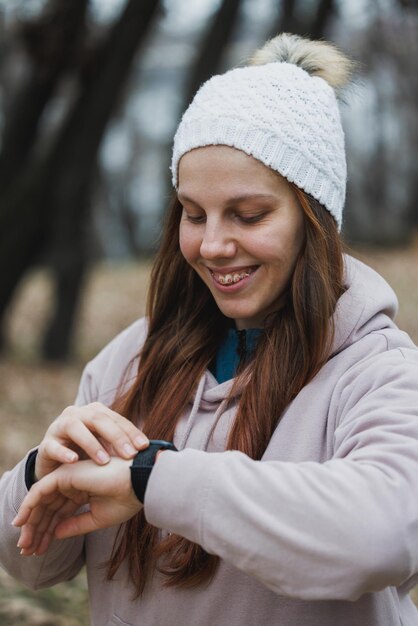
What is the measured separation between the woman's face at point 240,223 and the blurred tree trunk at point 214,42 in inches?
308

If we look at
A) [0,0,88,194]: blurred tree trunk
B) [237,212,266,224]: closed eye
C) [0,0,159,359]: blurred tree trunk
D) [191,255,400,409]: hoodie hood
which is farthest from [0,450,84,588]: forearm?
[0,0,88,194]: blurred tree trunk

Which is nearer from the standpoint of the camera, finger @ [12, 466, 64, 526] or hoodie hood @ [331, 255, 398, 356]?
finger @ [12, 466, 64, 526]

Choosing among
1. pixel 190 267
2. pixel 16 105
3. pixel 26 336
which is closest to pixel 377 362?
pixel 190 267

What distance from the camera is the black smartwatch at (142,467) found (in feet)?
5.83

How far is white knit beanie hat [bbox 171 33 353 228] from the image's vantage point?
207 cm

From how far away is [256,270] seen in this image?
2133mm

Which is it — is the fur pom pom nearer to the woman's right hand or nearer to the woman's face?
the woman's face

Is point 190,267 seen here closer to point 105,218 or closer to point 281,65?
point 281,65

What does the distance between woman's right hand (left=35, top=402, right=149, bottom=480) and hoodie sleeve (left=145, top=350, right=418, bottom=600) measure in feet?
0.40

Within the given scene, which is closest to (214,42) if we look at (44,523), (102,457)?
(44,523)

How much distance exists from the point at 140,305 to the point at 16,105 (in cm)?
476

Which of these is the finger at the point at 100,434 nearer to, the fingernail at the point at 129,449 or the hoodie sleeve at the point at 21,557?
the fingernail at the point at 129,449

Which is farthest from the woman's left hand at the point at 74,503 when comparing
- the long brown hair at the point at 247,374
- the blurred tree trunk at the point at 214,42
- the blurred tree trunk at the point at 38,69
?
the blurred tree trunk at the point at 214,42

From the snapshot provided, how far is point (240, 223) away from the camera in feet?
6.84
